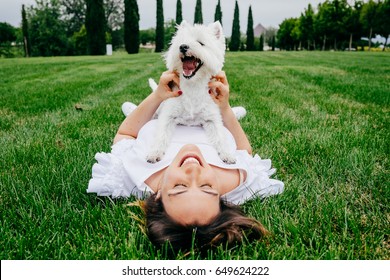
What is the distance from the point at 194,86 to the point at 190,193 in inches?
47.3

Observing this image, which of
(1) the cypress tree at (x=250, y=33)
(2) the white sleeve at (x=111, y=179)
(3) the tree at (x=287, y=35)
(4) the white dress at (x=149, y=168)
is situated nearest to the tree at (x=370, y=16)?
(1) the cypress tree at (x=250, y=33)

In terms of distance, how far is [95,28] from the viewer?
3094 centimetres

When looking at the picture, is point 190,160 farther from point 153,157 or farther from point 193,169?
point 153,157

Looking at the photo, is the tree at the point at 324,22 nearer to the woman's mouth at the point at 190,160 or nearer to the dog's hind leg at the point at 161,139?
the dog's hind leg at the point at 161,139

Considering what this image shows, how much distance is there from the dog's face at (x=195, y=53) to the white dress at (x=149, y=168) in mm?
488

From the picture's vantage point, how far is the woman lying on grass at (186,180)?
187 cm

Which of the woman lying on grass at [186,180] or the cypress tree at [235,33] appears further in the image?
the cypress tree at [235,33]

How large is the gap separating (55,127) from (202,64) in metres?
2.28

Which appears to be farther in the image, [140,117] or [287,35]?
[287,35]

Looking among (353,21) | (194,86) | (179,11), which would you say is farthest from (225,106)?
(353,21)

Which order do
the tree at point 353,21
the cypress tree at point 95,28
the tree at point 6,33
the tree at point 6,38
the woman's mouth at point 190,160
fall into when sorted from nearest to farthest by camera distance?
the woman's mouth at point 190,160 → the cypress tree at point 95,28 → the tree at point 6,38 → the tree at point 6,33 → the tree at point 353,21

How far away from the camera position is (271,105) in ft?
18.5

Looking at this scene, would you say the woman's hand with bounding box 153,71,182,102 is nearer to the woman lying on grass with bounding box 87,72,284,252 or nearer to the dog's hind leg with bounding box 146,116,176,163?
the woman lying on grass with bounding box 87,72,284,252
